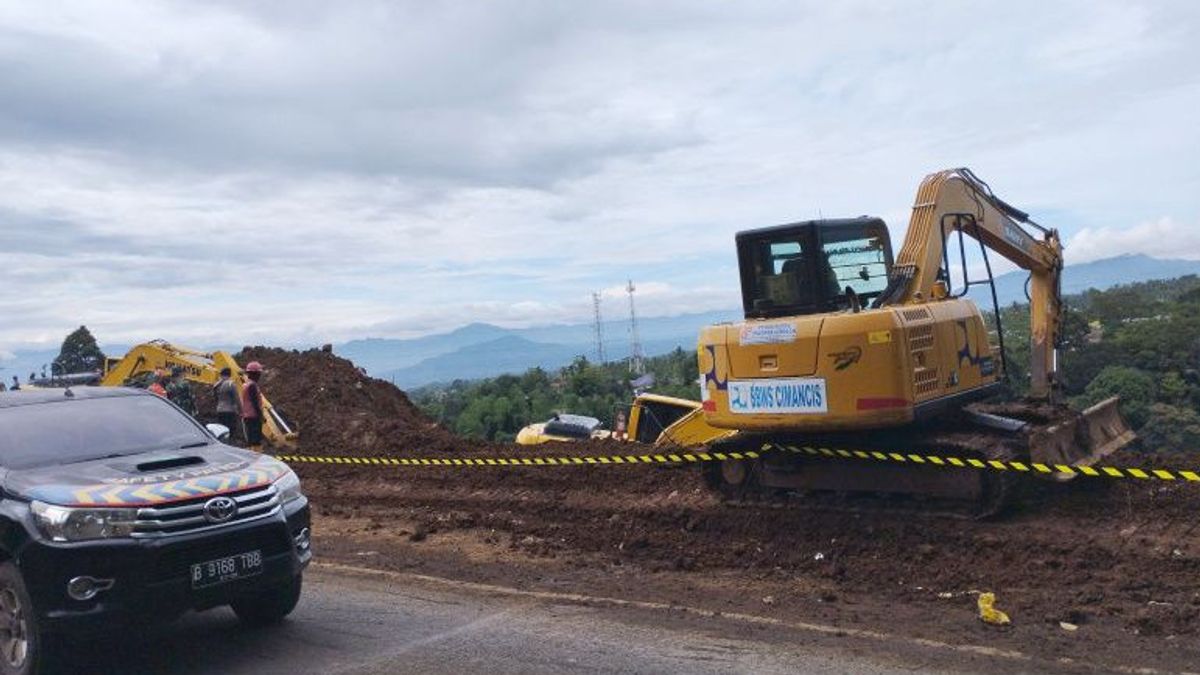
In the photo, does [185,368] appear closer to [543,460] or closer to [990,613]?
[543,460]

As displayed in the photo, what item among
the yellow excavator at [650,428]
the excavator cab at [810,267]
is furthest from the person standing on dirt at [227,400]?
the excavator cab at [810,267]

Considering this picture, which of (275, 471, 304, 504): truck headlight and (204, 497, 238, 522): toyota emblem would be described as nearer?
(204, 497, 238, 522): toyota emblem

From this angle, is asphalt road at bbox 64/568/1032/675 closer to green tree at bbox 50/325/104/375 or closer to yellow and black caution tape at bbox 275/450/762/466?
yellow and black caution tape at bbox 275/450/762/466

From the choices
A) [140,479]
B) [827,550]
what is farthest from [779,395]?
[140,479]

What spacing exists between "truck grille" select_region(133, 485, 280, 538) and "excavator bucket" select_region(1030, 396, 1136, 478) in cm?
684

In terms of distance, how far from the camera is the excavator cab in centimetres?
1030

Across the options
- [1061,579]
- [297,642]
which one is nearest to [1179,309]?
[1061,579]

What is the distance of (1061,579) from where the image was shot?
26.7 feet

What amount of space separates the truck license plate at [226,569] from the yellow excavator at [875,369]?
16.5 ft

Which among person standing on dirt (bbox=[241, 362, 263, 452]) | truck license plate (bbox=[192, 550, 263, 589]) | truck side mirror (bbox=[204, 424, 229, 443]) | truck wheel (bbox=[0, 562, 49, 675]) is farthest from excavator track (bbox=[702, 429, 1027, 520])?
→ person standing on dirt (bbox=[241, 362, 263, 452])

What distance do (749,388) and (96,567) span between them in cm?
595

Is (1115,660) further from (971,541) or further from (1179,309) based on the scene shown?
(1179,309)

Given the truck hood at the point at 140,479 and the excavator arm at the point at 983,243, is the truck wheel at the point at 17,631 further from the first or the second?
the excavator arm at the point at 983,243

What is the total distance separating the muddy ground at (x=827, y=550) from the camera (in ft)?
23.8
